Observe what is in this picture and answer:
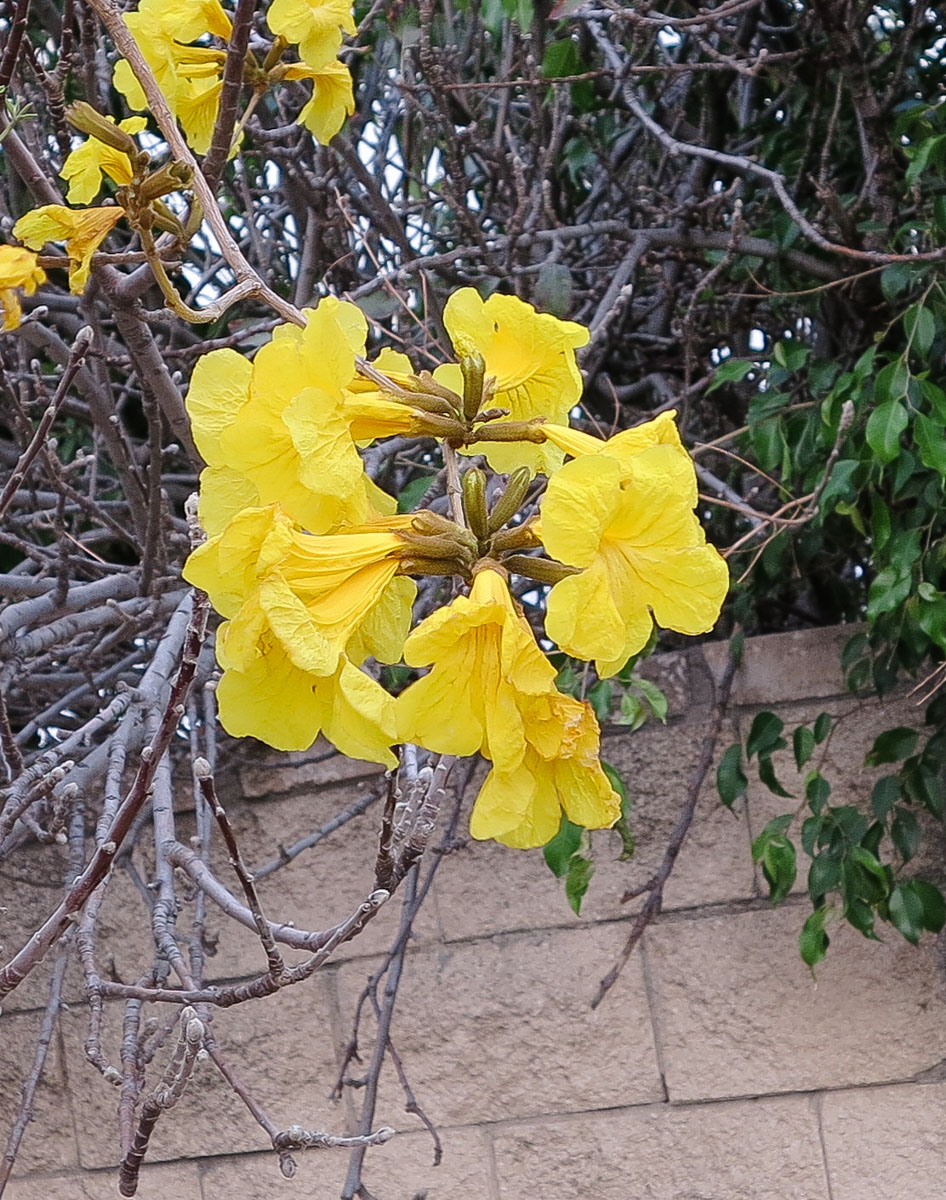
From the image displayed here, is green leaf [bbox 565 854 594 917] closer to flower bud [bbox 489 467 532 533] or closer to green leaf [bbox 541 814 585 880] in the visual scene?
green leaf [bbox 541 814 585 880]

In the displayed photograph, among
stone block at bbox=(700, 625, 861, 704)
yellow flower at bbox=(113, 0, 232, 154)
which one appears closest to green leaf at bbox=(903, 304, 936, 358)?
stone block at bbox=(700, 625, 861, 704)

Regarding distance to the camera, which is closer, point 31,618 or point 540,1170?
point 31,618

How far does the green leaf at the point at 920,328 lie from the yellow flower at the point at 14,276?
1.15m

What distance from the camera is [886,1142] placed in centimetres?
182

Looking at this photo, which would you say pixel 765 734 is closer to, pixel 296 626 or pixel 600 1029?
pixel 600 1029

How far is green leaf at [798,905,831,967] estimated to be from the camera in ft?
5.46

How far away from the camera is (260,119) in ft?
6.91

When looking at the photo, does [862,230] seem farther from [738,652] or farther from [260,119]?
[260,119]

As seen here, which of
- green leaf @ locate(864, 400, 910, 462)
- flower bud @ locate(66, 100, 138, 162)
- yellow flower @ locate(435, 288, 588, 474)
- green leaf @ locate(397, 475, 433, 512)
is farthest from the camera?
green leaf @ locate(397, 475, 433, 512)

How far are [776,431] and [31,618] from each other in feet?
3.39

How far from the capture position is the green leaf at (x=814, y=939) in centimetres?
167

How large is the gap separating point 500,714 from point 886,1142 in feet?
5.28

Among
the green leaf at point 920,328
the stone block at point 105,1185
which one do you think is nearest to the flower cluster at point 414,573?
the green leaf at point 920,328

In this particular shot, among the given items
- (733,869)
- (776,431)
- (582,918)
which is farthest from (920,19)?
(582,918)
